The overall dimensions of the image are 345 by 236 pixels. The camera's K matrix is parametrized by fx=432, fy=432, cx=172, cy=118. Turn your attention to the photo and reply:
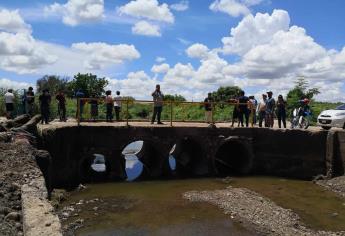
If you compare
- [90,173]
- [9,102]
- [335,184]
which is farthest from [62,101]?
[335,184]

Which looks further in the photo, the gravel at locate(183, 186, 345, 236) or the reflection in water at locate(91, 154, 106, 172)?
the reflection in water at locate(91, 154, 106, 172)

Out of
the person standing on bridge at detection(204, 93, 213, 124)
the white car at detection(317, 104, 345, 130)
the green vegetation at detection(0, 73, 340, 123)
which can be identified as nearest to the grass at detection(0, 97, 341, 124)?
the green vegetation at detection(0, 73, 340, 123)

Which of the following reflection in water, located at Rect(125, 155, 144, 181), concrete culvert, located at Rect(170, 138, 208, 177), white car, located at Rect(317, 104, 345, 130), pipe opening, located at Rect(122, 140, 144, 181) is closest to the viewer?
white car, located at Rect(317, 104, 345, 130)

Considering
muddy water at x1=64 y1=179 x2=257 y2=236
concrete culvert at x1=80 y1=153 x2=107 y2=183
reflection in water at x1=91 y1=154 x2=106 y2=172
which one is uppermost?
concrete culvert at x1=80 y1=153 x2=107 y2=183

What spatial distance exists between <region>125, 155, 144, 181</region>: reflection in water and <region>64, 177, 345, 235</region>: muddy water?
10.3 ft

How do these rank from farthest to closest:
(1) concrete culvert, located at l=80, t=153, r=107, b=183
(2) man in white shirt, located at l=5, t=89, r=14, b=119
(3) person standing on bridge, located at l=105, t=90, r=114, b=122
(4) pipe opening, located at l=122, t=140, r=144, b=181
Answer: (4) pipe opening, located at l=122, t=140, r=144, b=181, (2) man in white shirt, located at l=5, t=89, r=14, b=119, (3) person standing on bridge, located at l=105, t=90, r=114, b=122, (1) concrete culvert, located at l=80, t=153, r=107, b=183

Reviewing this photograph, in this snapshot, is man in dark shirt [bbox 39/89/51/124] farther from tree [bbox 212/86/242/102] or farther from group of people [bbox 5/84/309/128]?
tree [bbox 212/86/242/102]

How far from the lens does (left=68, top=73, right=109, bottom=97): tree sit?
4891 cm

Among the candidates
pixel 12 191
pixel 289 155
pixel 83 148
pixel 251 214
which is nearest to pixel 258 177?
pixel 289 155

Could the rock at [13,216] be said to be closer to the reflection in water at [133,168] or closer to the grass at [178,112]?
the reflection in water at [133,168]

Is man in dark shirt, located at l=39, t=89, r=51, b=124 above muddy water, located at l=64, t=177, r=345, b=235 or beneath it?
above

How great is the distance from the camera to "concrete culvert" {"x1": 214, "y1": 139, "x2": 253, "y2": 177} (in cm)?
2183

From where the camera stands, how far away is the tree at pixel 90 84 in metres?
48.9

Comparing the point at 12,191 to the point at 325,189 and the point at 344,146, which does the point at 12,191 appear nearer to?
the point at 325,189
